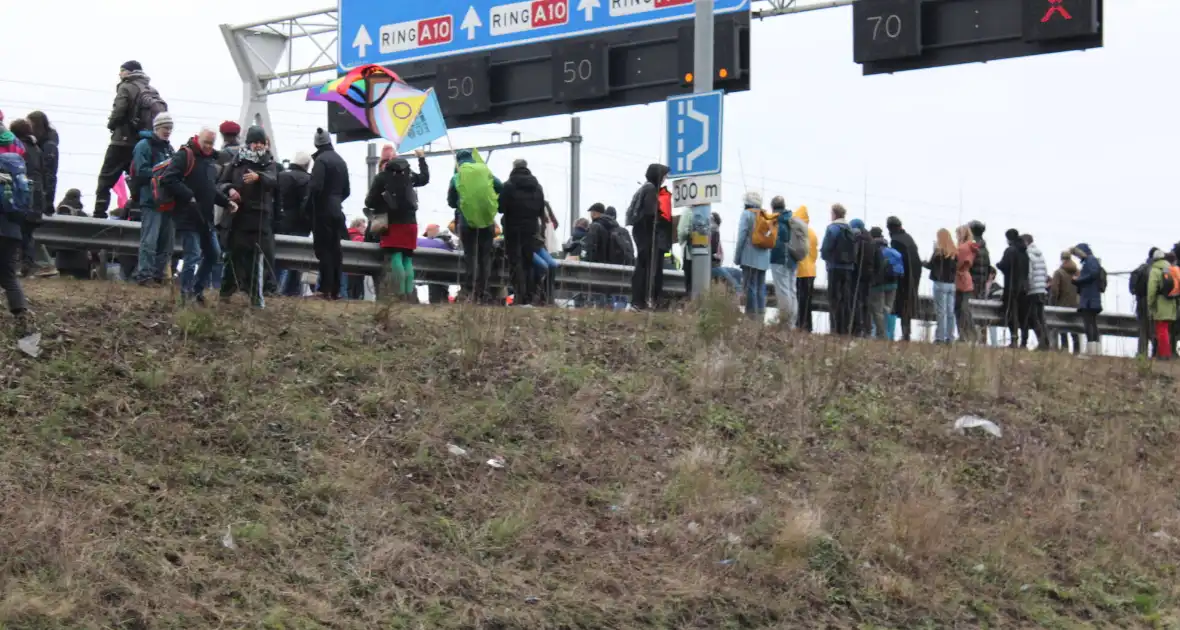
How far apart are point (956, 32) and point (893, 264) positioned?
17.2ft

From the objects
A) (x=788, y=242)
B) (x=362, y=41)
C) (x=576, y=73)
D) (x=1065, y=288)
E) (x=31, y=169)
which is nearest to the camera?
(x=31, y=169)

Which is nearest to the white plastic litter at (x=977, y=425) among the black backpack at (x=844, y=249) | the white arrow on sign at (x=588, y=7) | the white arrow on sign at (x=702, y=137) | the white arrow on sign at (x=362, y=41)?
the white arrow on sign at (x=702, y=137)

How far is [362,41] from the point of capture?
30.8 m

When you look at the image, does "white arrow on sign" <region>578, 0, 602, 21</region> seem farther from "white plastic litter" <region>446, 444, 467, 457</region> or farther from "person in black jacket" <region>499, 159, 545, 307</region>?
"white plastic litter" <region>446, 444, 467, 457</region>

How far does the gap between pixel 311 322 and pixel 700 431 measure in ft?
10.1

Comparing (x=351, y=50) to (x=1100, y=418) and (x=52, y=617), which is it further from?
(x=52, y=617)

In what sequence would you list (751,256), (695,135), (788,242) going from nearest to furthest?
(695,135), (751,256), (788,242)

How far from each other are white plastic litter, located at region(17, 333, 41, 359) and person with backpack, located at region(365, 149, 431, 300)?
4.64 m

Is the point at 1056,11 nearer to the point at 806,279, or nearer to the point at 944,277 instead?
the point at 944,277

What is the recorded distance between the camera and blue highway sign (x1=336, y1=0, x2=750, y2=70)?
2694 cm

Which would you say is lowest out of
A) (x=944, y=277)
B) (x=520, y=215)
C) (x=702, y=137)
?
(x=944, y=277)

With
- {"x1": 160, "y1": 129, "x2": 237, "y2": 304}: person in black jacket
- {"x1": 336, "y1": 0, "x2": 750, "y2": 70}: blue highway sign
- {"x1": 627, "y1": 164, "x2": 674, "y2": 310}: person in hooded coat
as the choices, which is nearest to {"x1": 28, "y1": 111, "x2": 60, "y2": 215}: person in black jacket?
{"x1": 160, "y1": 129, "x2": 237, "y2": 304}: person in black jacket

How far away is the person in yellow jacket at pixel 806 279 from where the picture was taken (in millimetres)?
17875

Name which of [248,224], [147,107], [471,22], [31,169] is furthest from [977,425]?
[471,22]
